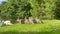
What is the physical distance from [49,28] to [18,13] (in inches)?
1048

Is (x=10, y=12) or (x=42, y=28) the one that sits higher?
(x=42, y=28)

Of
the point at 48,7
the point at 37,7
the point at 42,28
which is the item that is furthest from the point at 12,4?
the point at 42,28

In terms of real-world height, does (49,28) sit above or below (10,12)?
above

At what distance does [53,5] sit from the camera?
128ft

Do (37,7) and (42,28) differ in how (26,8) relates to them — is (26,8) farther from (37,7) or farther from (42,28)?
(42,28)

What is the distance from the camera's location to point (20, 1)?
51062 millimetres

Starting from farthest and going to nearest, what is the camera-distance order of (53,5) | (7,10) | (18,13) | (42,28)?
1. (7,10)
2. (18,13)
3. (53,5)
4. (42,28)

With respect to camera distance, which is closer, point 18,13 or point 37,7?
point 37,7

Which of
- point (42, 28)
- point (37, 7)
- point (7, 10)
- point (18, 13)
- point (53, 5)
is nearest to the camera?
point (42, 28)

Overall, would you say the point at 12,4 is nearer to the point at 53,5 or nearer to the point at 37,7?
the point at 37,7

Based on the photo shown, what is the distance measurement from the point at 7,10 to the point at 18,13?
427 centimetres

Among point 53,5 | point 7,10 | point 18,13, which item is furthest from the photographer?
point 7,10

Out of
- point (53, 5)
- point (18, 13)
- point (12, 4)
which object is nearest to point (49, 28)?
point (53, 5)

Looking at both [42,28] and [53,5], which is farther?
[53,5]
